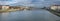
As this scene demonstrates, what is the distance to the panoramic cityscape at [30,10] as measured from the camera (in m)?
1.58

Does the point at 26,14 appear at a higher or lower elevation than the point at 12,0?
lower

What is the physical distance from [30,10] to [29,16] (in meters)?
0.07

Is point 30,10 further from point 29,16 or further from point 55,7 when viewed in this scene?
point 55,7

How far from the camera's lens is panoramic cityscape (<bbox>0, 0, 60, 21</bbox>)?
5.17 feet

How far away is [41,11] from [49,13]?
0.33 ft

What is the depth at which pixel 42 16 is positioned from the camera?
1.59m

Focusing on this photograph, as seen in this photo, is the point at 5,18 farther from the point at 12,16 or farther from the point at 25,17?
the point at 25,17

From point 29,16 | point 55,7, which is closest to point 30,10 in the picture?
point 29,16

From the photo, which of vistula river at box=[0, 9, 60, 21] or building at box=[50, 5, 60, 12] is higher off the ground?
building at box=[50, 5, 60, 12]

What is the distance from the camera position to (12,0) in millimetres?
1582

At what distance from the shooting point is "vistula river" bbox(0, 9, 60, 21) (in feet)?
5.15

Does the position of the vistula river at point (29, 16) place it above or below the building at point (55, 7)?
below

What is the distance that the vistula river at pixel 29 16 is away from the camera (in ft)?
5.15

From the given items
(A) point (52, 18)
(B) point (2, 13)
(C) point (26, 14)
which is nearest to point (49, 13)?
(A) point (52, 18)
